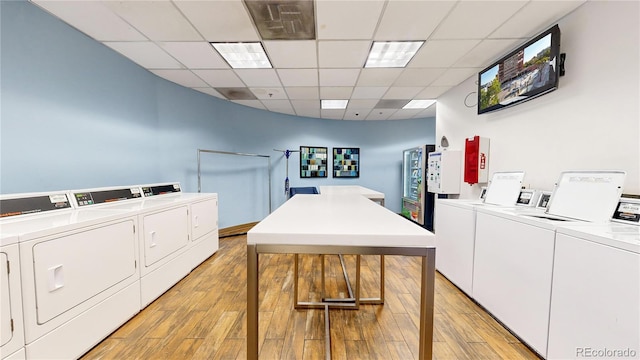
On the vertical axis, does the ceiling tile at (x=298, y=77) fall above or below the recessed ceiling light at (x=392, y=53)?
below

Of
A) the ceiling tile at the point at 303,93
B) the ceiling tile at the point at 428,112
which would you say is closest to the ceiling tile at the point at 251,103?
the ceiling tile at the point at 303,93

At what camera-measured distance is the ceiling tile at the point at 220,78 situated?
3.20m

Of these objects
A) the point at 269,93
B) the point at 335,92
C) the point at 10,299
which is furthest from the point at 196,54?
the point at 10,299

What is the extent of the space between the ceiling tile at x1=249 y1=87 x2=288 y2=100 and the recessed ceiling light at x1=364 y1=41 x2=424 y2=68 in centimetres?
165

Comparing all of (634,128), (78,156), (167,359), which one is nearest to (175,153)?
(78,156)

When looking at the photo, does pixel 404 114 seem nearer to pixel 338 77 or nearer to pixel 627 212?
pixel 338 77

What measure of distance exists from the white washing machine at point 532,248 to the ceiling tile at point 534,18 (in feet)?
4.62

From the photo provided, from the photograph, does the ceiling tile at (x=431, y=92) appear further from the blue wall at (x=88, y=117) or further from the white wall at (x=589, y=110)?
the blue wall at (x=88, y=117)

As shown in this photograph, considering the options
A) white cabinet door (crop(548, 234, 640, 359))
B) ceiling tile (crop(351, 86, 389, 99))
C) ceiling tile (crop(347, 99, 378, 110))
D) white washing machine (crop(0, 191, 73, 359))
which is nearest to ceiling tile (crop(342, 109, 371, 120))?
ceiling tile (crop(347, 99, 378, 110))

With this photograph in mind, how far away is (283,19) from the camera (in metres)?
2.10

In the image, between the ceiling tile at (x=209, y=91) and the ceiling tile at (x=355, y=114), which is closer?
the ceiling tile at (x=209, y=91)

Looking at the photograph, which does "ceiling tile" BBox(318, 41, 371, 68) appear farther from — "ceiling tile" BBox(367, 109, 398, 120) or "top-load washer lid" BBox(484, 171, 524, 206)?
"ceiling tile" BBox(367, 109, 398, 120)

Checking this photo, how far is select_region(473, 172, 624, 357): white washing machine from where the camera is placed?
4.79 ft

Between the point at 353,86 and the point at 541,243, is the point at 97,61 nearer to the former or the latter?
the point at 353,86
